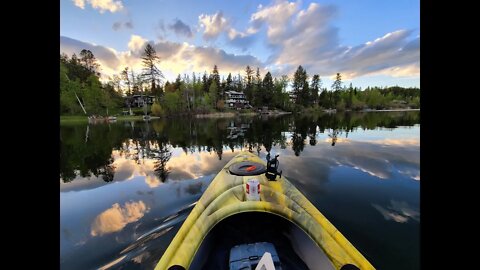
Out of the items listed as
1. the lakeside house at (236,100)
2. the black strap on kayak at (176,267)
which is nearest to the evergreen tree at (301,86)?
the lakeside house at (236,100)

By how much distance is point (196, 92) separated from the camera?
8969 centimetres

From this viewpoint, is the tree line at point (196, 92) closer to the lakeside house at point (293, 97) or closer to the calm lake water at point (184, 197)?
the lakeside house at point (293, 97)

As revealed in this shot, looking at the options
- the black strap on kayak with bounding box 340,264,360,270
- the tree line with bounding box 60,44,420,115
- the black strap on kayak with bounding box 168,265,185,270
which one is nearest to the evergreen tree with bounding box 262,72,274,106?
the tree line with bounding box 60,44,420,115

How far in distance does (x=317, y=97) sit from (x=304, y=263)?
111120 mm

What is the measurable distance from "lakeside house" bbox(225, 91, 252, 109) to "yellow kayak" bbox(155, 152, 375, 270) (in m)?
86.9

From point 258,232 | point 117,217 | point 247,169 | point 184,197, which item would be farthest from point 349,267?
point 117,217

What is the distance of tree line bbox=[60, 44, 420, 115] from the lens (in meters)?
65.4

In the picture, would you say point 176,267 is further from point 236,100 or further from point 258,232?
point 236,100

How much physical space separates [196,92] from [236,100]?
18192 mm

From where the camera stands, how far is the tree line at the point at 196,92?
6538cm

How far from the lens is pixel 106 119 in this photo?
6131 cm

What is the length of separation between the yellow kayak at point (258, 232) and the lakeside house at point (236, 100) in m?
86.9
